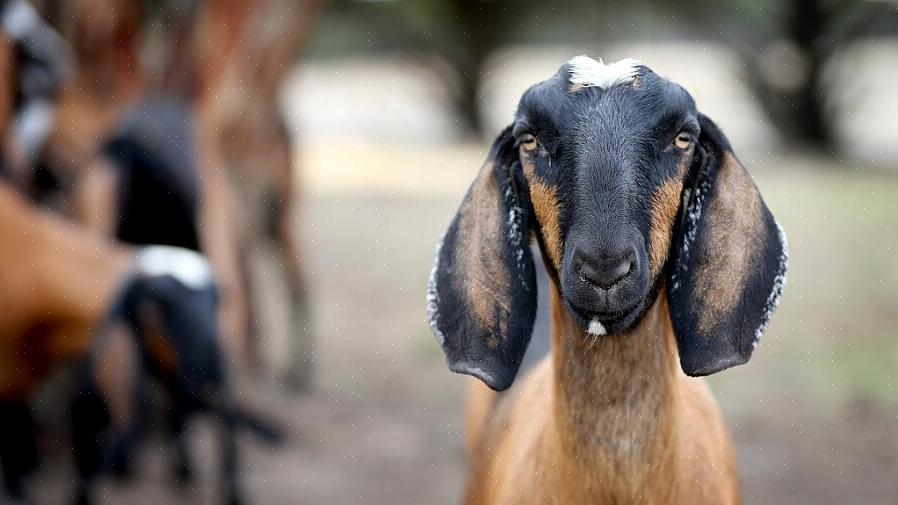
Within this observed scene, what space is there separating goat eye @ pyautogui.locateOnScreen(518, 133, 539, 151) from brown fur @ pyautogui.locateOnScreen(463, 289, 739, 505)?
41 centimetres

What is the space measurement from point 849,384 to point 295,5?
14.8 feet

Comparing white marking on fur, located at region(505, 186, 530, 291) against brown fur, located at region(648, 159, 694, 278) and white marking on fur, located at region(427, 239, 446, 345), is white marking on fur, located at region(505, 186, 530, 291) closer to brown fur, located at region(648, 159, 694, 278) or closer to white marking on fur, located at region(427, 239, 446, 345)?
white marking on fur, located at region(427, 239, 446, 345)

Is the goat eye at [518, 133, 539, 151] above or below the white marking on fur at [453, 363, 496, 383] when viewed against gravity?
above

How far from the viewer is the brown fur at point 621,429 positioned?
2.68 metres

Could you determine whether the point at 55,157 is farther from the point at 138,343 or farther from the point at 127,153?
the point at 138,343

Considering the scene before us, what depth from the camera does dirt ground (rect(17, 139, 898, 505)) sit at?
19.2 feet

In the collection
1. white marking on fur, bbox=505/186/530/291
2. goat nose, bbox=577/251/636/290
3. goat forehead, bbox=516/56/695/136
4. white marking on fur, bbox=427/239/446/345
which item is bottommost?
white marking on fur, bbox=427/239/446/345

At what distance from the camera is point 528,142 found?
264 centimetres

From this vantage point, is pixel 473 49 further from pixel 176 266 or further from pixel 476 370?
pixel 476 370

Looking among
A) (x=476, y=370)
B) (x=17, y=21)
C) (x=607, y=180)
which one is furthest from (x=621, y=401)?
(x=17, y=21)

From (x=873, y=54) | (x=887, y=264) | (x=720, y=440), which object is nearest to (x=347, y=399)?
(x=720, y=440)

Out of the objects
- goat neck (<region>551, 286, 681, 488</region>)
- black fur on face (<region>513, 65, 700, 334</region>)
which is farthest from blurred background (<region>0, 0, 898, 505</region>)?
black fur on face (<region>513, 65, 700, 334</region>)

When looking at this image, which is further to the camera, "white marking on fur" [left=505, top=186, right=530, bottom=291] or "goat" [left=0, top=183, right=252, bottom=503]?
"goat" [left=0, top=183, right=252, bottom=503]

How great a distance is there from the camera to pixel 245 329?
745cm
